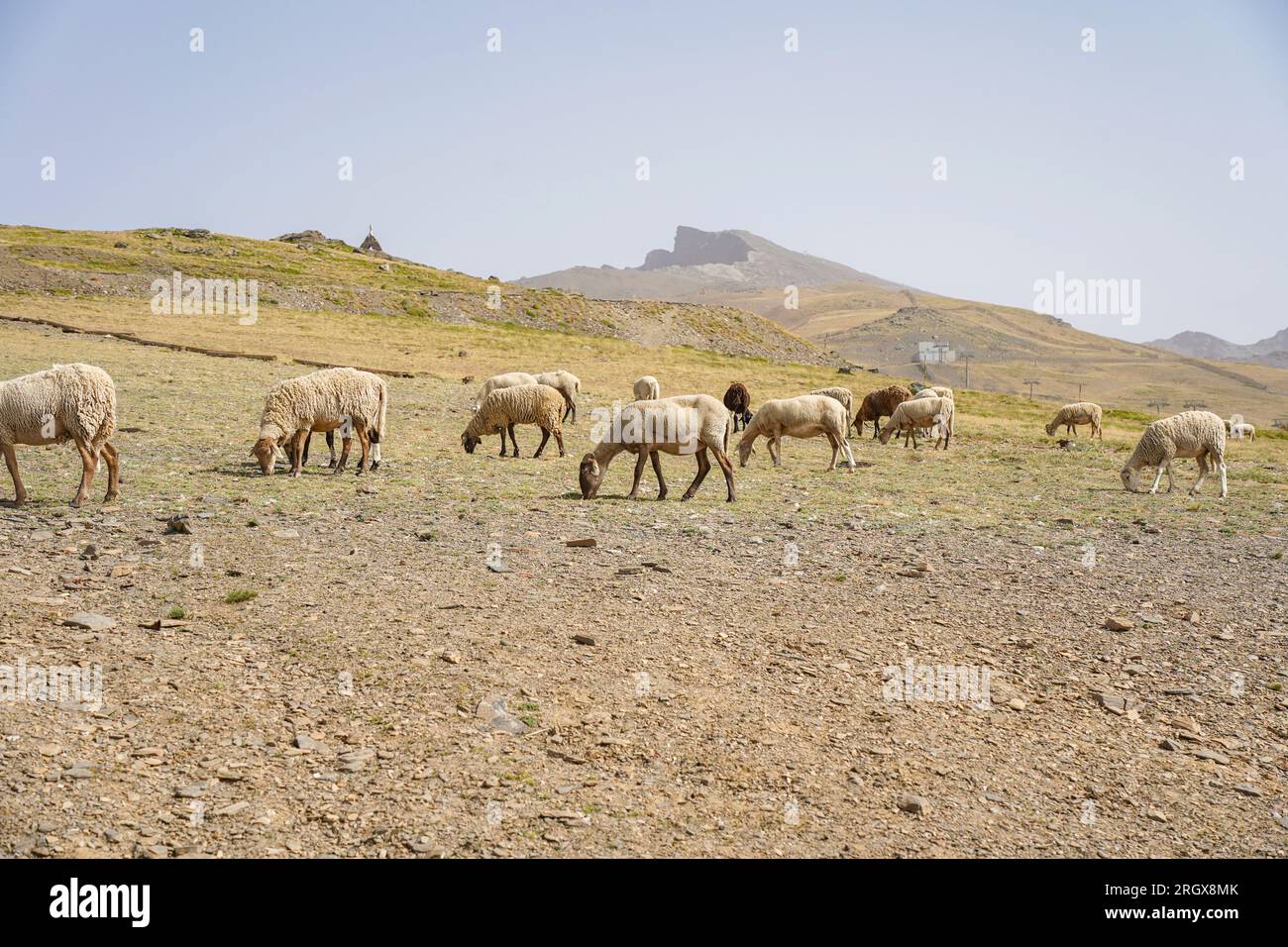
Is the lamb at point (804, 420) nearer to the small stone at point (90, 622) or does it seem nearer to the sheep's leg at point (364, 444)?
the sheep's leg at point (364, 444)

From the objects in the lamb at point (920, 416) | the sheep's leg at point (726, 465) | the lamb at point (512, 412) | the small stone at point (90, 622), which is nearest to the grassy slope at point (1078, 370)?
the lamb at point (920, 416)

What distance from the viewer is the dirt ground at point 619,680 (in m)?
5.68

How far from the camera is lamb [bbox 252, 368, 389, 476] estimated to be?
54.2 ft

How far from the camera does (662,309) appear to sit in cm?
8694

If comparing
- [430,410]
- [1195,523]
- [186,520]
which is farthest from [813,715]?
[430,410]

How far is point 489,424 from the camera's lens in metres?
21.5

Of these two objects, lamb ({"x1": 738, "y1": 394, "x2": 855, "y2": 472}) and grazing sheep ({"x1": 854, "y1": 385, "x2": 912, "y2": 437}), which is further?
grazing sheep ({"x1": 854, "y1": 385, "x2": 912, "y2": 437})

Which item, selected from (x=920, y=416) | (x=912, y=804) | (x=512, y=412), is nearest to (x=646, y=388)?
(x=920, y=416)

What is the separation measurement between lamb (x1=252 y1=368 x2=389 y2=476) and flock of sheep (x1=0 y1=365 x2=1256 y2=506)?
2 centimetres

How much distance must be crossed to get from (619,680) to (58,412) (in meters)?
10.4

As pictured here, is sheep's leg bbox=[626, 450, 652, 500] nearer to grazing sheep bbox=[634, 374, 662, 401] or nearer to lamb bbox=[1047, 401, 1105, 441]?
grazing sheep bbox=[634, 374, 662, 401]

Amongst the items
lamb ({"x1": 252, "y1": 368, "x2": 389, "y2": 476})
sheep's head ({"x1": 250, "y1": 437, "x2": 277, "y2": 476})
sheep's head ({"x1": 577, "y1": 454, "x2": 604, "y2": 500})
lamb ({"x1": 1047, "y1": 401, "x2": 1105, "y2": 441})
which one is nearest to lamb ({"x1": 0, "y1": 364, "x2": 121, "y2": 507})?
sheep's head ({"x1": 250, "y1": 437, "x2": 277, "y2": 476})
